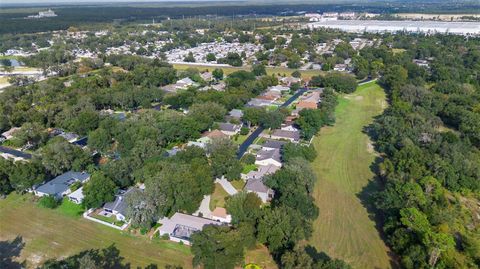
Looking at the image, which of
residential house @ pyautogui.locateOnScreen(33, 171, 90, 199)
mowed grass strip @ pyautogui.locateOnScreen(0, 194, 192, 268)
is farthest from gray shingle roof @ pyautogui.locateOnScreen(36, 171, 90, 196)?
mowed grass strip @ pyautogui.locateOnScreen(0, 194, 192, 268)

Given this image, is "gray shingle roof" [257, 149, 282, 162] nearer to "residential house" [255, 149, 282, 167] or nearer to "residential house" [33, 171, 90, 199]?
"residential house" [255, 149, 282, 167]

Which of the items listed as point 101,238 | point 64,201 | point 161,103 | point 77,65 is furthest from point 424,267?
point 77,65

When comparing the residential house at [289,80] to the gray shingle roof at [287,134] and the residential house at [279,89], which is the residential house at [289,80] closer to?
the residential house at [279,89]

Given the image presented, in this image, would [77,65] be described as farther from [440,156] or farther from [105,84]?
[440,156]

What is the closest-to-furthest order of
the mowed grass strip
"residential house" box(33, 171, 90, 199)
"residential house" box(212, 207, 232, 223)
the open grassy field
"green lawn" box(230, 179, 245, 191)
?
1. the mowed grass strip
2. "residential house" box(212, 207, 232, 223)
3. "residential house" box(33, 171, 90, 199)
4. "green lawn" box(230, 179, 245, 191)
5. the open grassy field

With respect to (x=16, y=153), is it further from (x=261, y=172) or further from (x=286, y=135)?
(x=286, y=135)

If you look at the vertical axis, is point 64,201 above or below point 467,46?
below

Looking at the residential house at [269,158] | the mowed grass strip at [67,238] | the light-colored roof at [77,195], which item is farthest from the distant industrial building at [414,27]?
the mowed grass strip at [67,238]
